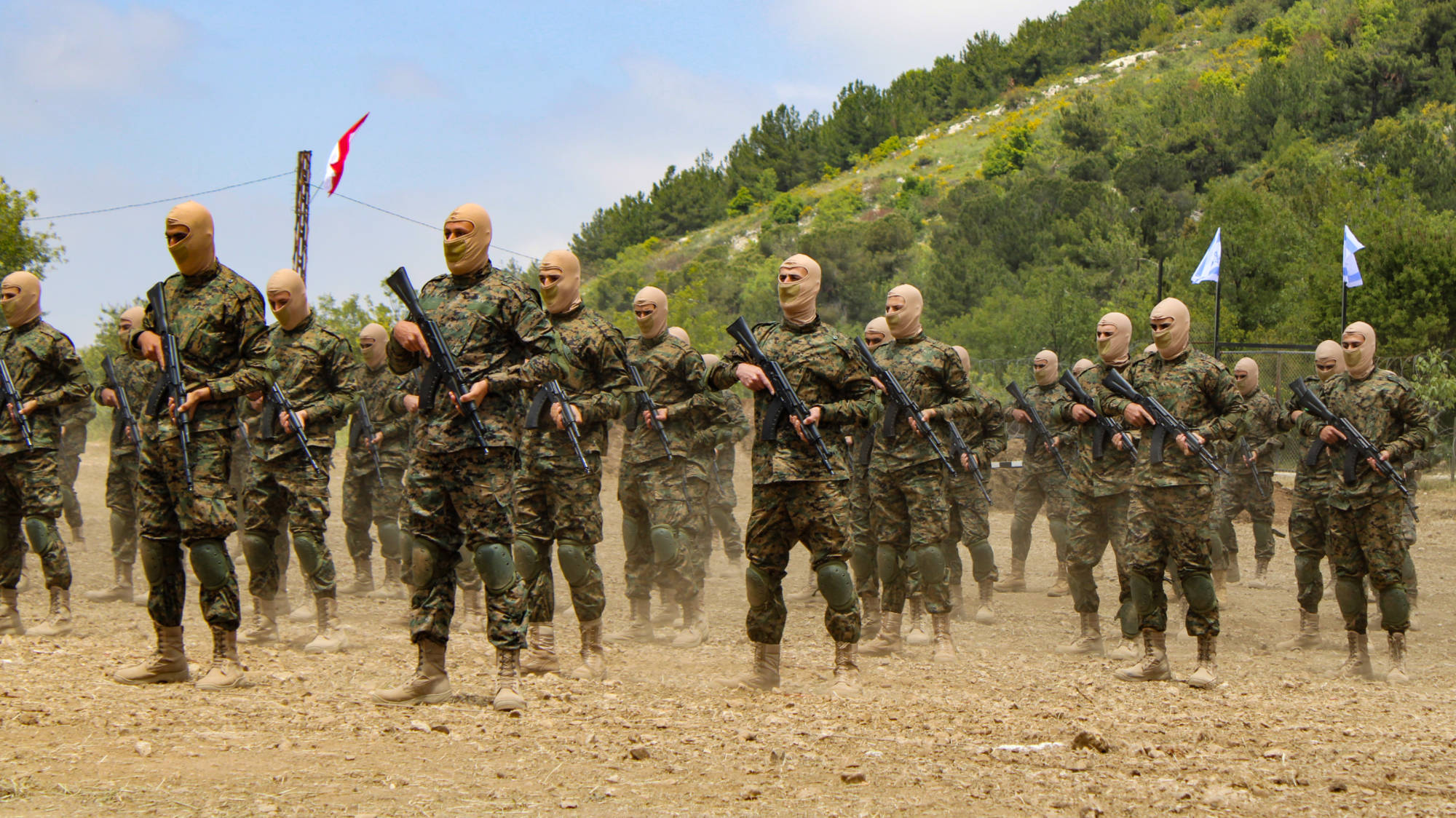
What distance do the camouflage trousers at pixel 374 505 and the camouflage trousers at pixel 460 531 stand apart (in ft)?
15.0

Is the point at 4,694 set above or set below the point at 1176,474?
below

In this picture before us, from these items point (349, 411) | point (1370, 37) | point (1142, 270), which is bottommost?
point (349, 411)

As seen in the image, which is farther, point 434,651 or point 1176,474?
point 1176,474

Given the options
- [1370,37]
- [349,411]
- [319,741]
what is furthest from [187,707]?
[1370,37]

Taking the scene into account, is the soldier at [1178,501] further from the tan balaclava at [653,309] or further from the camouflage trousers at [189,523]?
the camouflage trousers at [189,523]

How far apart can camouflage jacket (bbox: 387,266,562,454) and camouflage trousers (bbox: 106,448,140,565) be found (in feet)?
17.0

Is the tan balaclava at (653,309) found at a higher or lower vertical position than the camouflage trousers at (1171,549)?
higher

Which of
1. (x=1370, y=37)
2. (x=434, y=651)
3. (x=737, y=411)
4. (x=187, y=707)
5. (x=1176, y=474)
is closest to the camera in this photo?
(x=187, y=707)

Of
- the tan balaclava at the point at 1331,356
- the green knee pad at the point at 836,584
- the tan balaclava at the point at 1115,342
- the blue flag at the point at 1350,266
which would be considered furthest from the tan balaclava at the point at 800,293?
the blue flag at the point at 1350,266

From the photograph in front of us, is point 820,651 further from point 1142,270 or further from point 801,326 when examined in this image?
point 1142,270

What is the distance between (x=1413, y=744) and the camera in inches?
213

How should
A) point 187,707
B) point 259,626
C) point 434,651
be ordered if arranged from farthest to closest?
point 259,626 < point 434,651 < point 187,707

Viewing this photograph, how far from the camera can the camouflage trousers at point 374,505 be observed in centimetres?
1005

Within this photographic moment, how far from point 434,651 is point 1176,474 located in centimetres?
426
